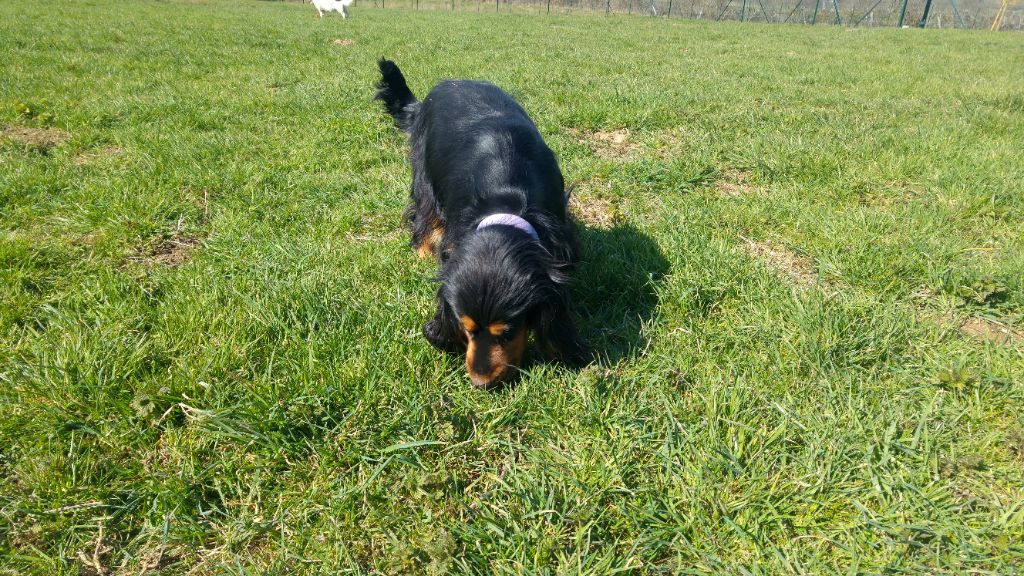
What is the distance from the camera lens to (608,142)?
4723 millimetres

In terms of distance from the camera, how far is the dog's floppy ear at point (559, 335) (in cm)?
198

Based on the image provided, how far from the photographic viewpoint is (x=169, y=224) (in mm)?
3053

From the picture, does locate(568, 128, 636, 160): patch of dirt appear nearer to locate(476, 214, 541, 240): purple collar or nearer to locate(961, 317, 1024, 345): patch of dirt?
locate(476, 214, 541, 240): purple collar

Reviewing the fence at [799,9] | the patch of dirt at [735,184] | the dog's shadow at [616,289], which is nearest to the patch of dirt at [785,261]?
the dog's shadow at [616,289]

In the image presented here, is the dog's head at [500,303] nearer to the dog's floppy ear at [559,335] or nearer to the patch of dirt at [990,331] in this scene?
the dog's floppy ear at [559,335]

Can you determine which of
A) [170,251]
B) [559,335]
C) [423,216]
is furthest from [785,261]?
[170,251]

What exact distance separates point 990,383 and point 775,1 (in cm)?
3667

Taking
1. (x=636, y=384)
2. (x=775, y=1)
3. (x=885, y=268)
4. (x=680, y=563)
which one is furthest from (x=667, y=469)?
(x=775, y=1)

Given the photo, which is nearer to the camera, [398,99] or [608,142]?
[398,99]

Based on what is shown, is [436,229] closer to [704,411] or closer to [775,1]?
[704,411]

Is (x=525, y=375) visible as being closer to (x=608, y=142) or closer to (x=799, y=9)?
(x=608, y=142)

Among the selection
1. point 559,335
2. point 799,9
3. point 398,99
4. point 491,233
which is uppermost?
point 799,9

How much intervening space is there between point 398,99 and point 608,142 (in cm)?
196

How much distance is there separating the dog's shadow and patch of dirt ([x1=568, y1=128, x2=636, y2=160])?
5.05 ft
